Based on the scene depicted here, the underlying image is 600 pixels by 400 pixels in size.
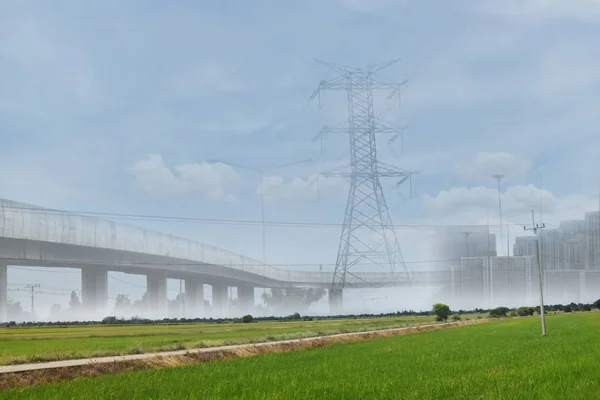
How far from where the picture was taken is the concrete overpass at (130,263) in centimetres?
5538

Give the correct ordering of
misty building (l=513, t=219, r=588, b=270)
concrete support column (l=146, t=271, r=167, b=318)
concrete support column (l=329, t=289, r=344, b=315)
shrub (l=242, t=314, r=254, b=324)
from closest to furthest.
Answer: concrete support column (l=146, t=271, r=167, b=318) < shrub (l=242, t=314, r=254, b=324) < concrete support column (l=329, t=289, r=344, b=315) < misty building (l=513, t=219, r=588, b=270)

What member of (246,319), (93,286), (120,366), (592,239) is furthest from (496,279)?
(120,366)

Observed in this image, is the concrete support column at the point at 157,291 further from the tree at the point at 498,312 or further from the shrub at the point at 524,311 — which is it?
the shrub at the point at 524,311

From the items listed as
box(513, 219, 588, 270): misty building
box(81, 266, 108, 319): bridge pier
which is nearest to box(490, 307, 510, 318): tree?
box(81, 266, 108, 319): bridge pier

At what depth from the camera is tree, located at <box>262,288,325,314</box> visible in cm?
10688

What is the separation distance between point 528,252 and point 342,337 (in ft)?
453

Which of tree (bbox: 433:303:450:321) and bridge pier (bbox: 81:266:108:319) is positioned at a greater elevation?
bridge pier (bbox: 81:266:108:319)

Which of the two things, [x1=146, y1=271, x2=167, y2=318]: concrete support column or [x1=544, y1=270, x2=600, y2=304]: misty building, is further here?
[x1=544, y1=270, x2=600, y2=304]: misty building

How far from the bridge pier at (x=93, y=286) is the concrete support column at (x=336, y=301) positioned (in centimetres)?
3683

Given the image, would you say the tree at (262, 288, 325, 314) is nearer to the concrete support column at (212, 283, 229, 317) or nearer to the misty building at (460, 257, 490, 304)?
the concrete support column at (212, 283, 229, 317)

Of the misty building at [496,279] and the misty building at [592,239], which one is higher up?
the misty building at [592,239]

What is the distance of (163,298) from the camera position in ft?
268

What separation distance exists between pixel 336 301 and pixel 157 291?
29.4 meters

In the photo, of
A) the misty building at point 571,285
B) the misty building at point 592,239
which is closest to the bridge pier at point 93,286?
the misty building at point 571,285
